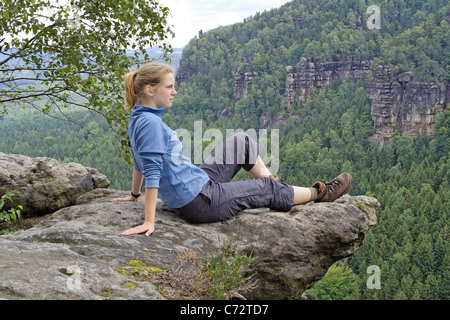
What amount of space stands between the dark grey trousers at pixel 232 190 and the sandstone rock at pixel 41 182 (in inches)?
106

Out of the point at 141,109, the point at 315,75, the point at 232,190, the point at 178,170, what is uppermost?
the point at 315,75

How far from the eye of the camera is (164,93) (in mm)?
4520

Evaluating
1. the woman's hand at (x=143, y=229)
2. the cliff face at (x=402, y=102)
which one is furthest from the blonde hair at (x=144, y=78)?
the cliff face at (x=402, y=102)

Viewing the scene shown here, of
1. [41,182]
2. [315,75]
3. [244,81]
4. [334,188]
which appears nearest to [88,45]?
[41,182]

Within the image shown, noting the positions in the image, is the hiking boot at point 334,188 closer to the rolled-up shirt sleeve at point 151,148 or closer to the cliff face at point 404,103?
the rolled-up shirt sleeve at point 151,148

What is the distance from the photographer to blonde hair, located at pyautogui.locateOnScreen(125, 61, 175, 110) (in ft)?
14.6

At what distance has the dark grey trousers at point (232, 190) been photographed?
4766mm

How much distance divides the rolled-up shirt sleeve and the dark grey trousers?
57 centimetres

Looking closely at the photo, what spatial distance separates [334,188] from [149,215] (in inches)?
90.0

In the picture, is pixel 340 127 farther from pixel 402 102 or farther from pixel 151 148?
pixel 151 148

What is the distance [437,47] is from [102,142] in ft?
228
